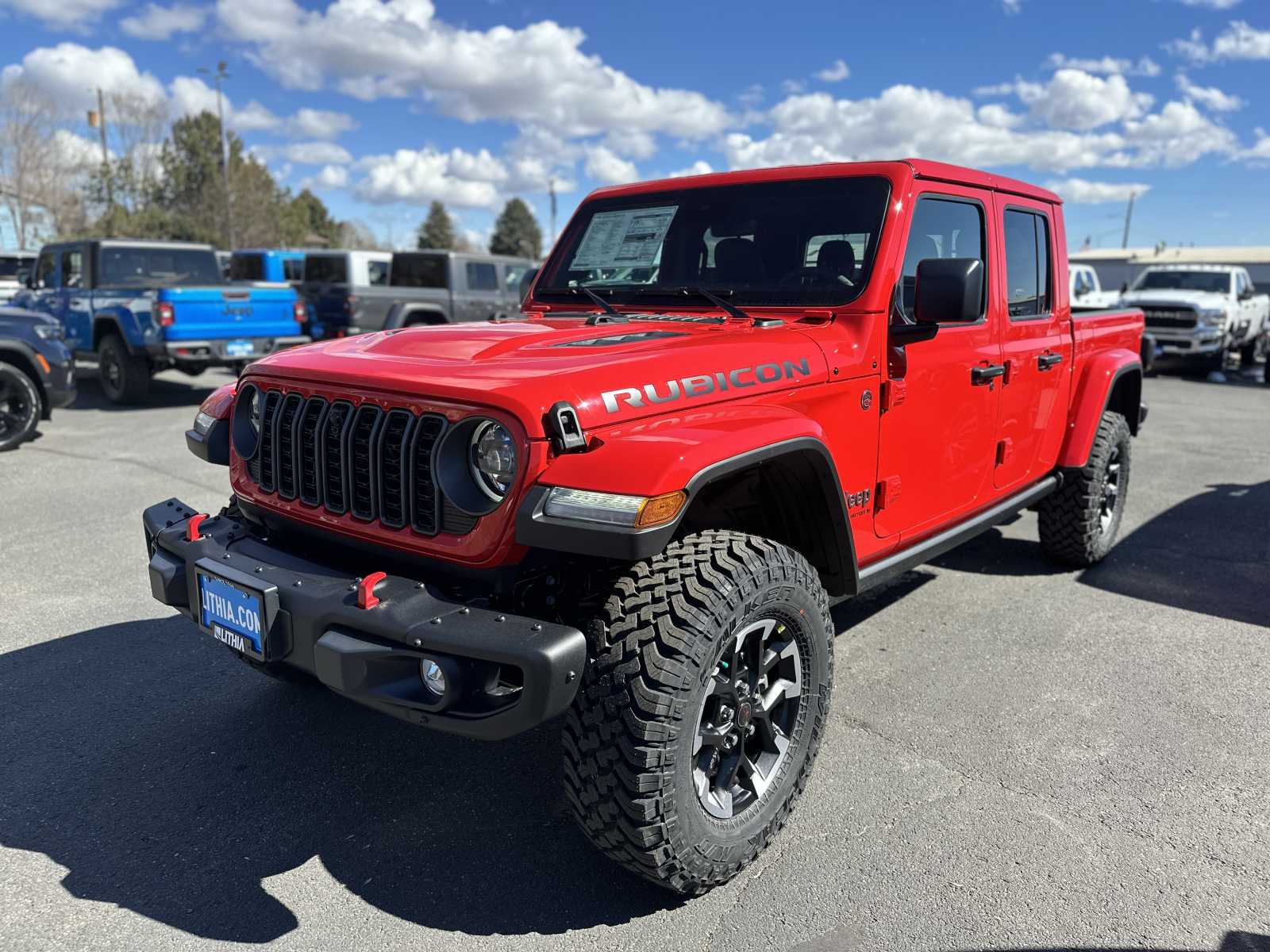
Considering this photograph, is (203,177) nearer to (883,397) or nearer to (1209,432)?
(1209,432)

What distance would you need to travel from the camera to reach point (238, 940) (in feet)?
7.61

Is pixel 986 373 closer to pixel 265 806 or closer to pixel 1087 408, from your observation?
pixel 1087 408

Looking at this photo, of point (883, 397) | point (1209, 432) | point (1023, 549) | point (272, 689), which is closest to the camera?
point (883, 397)

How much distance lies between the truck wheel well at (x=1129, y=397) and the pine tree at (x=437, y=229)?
71.8 metres

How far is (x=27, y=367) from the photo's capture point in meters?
8.38

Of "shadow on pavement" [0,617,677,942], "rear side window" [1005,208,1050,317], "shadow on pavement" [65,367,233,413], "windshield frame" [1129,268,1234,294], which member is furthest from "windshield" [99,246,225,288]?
"windshield frame" [1129,268,1234,294]

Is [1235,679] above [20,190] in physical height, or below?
below

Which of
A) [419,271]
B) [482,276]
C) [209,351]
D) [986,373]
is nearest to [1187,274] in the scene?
[482,276]

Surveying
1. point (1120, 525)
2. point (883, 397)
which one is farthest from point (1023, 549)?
point (883, 397)

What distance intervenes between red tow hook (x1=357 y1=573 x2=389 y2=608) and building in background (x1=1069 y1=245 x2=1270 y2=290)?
2728cm

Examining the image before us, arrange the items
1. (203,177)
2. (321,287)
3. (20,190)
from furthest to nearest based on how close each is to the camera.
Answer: (203,177) < (20,190) < (321,287)

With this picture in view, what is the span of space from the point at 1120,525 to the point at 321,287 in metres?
11.8

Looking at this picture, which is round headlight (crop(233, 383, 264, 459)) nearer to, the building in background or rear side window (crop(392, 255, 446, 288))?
rear side window (crop(392, 255, 446, 288))

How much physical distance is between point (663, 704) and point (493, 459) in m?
0.76
